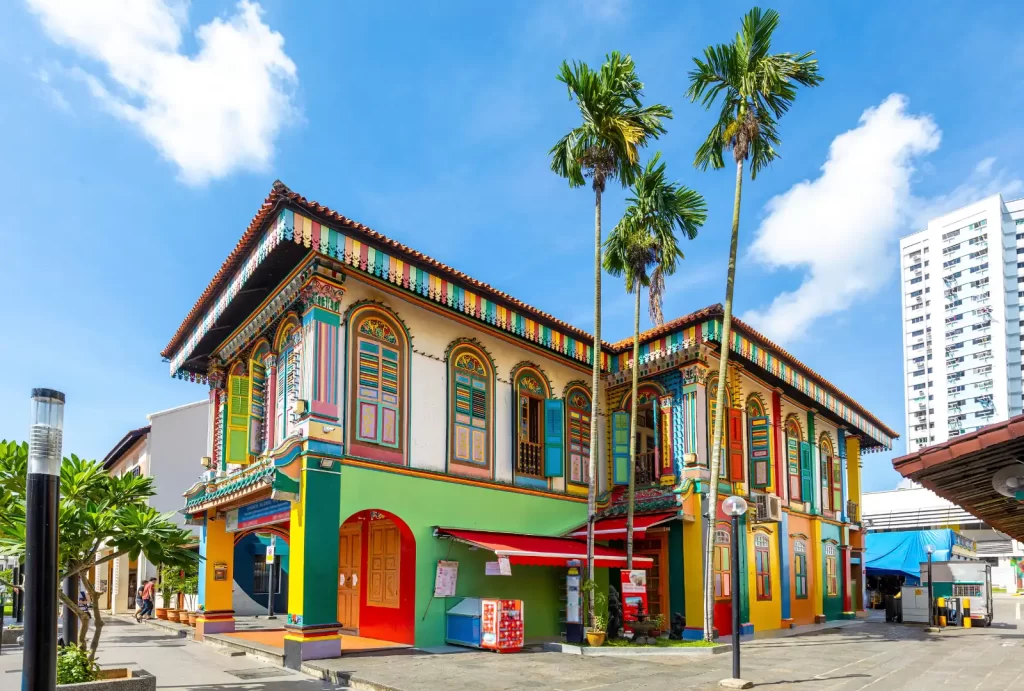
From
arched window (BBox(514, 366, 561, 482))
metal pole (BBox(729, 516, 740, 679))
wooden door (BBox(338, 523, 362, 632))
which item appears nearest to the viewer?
metal pole (BBox(729, 516, 740, 679))

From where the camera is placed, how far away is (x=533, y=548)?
16.2 meters

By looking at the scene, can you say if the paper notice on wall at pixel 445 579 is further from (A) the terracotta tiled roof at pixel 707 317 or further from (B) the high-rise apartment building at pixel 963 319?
(B) the high-rise apartment building at pixel 963 319

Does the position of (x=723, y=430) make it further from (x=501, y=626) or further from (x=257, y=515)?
(x=257, y=515)

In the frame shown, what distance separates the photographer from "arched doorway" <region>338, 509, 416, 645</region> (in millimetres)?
15594

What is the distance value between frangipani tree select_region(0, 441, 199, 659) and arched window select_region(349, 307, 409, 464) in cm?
478

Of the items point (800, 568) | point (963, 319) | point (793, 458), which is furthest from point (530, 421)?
point (963, 319)

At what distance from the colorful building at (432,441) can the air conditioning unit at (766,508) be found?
69mm

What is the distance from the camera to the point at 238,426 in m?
17.7

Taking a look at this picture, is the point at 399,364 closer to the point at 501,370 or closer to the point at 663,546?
the point at 501,370

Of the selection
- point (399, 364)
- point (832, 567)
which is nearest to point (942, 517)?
point (832, 567)

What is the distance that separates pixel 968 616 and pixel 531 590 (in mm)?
13099

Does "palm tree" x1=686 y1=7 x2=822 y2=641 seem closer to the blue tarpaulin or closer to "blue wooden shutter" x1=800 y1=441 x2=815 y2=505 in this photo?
"blue wooden shutter" x1=800 y1=441 x2=815 y2=505

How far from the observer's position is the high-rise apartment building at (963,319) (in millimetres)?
99562

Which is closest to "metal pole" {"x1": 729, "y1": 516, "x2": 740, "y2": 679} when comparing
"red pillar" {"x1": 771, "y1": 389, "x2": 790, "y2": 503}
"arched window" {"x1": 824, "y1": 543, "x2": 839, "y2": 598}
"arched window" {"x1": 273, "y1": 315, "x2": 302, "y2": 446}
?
"arched window" {"x1": 273, "y1": 315, "x2": 302, "y2": 446}
